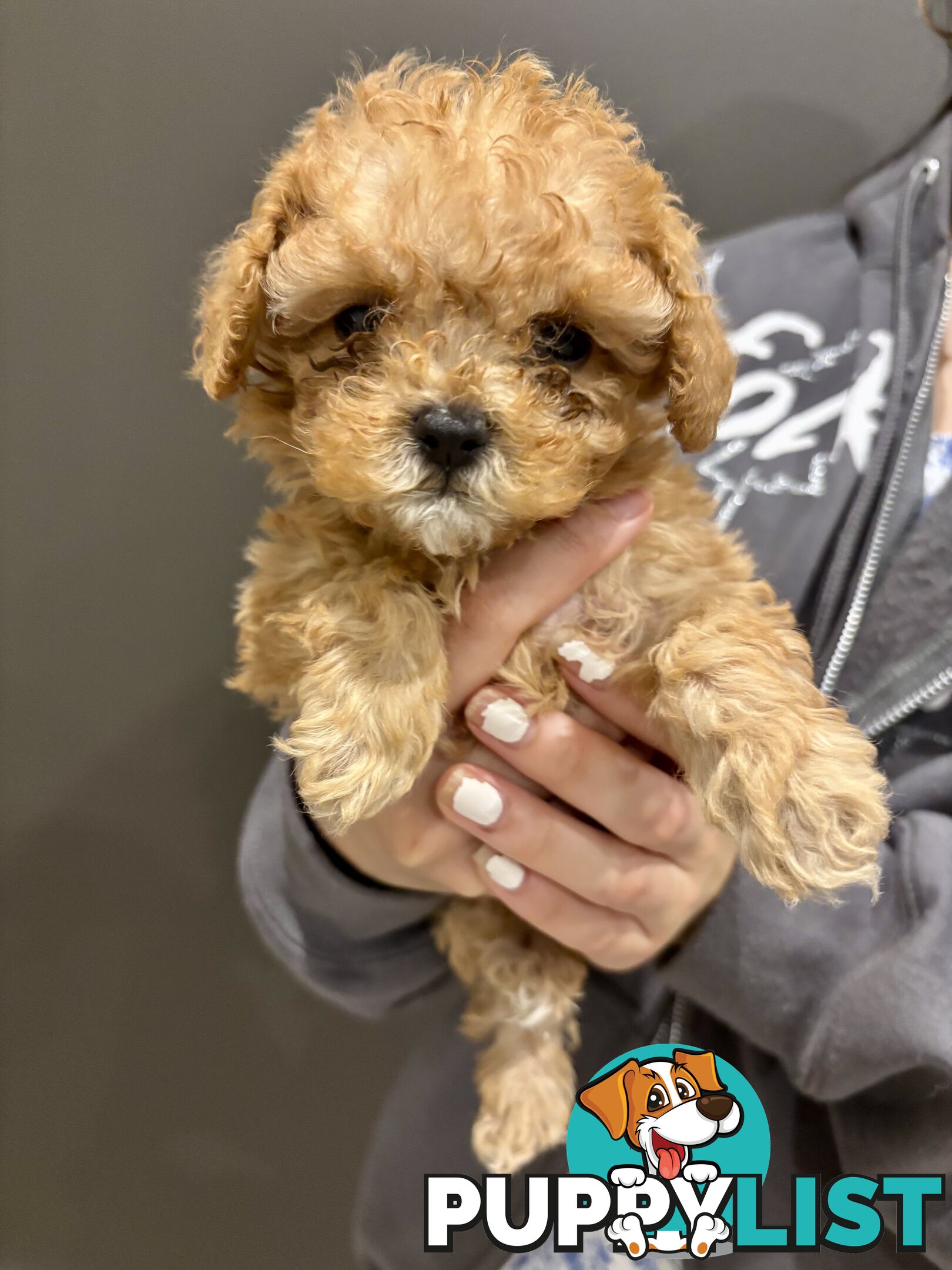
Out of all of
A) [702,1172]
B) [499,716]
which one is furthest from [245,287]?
[702,1172]

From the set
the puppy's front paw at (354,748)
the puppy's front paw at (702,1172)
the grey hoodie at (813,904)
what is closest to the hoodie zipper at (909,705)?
the grey hoodie at (813,904)

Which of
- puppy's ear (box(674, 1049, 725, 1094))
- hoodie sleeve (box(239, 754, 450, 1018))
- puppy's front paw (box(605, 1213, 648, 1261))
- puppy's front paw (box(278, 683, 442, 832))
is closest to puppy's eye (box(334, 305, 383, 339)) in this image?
puppy's front paw (box(278, 683, 442, 832))

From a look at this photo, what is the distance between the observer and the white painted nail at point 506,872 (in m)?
1.38

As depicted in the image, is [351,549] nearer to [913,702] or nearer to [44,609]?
[913,702]

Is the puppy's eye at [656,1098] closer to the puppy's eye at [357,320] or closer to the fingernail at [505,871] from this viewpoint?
the fingernail at [505,871]

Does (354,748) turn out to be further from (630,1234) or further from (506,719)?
(630,1234)

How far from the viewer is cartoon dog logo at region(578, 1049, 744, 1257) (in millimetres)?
1055

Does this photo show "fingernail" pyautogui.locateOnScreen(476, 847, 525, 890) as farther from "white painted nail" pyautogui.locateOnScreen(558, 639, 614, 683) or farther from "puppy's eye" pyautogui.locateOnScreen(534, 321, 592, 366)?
"puppy's eye" pyautogui.locateOnScreen(534, 321, 592, 366)

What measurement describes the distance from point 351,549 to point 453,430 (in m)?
0.33

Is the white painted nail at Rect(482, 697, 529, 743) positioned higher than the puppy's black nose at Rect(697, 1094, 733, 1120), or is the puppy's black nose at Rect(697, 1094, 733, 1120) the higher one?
the white painted nail at Rect(482, 697, 529, 743)

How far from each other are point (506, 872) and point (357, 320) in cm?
93

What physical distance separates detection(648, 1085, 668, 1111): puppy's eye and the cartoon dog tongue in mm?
33

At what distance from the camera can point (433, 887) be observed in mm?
1520

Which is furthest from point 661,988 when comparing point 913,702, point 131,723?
point 131,723
